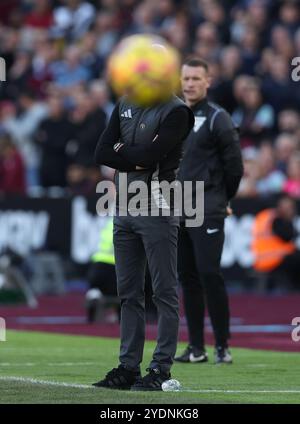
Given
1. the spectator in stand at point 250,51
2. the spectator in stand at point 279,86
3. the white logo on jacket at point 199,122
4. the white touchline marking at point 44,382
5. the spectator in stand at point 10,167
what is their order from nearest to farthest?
the white touchline marking at point 44,382 < the white logo on jacket at point 199,122 < the spectator in stand at point 279,86 < the spectator in stand at point 250,51 < the spectator in stand at point 10,167

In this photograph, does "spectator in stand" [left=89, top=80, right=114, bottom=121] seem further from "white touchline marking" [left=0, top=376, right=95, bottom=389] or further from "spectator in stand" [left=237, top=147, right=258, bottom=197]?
"white touchline marking" [left=0, top=376, right=95, bottom=389]

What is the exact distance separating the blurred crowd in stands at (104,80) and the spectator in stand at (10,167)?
0.06ft

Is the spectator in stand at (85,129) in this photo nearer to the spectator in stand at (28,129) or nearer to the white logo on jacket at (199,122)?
the spectator in stand at (28,129)

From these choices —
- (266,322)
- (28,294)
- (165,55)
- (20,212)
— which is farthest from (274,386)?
(20,212)

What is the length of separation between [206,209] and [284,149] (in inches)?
366

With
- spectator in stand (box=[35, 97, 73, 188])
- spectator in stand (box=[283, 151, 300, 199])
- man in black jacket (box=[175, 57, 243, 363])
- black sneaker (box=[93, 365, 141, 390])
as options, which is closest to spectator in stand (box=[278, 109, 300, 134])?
spectator in stand (box=[283, 151, 300, 199])

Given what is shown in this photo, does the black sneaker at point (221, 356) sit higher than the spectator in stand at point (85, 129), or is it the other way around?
the spectator in stand at point (85, 129)

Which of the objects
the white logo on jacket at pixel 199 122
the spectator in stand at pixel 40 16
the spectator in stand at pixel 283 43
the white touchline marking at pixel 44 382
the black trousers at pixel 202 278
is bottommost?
the white touchline marking at pixel 44 382

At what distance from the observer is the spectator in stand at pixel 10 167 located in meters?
23.8

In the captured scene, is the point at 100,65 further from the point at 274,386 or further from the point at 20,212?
the point at 274,386

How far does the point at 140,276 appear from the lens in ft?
32.2

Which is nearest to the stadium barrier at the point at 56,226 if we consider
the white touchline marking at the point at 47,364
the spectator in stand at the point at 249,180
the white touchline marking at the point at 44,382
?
the spectator in stand at the point at 249,180

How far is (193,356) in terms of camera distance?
12234mm

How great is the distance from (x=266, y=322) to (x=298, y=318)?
450 mm
